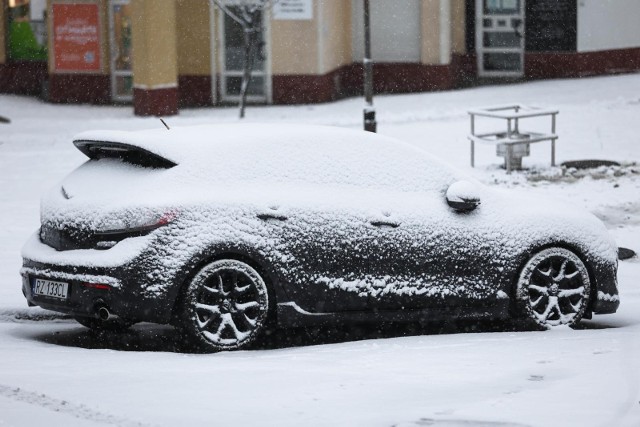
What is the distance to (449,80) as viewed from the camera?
3028 cm

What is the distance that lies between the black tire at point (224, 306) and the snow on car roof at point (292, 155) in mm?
658

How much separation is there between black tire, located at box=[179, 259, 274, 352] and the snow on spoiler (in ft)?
2.67

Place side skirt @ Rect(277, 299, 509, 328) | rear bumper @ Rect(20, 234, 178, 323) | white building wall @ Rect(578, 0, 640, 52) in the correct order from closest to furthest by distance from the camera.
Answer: rear bumper @ Rect(20, 234, 178, 323) → side skirt @ Rect(277, 299, 509, 328) → white building wall @ Rect(578, 0, 640, 52)

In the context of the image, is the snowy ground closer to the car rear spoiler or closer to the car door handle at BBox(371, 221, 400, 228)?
the car door handle at BBox(371, 221, 400, 228)

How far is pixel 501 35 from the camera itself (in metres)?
32.0

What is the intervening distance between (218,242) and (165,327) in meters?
1.62

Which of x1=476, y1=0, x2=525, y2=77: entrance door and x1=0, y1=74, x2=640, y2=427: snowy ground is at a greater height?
x1=476, y1=0, x2=525, y2=77: entrance door

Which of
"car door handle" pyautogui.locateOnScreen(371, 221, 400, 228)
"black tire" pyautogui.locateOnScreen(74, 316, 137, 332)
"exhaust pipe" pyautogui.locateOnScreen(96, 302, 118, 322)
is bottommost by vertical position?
"black tire" pyautogui.locateOnScreen(74, 316, 137, 332)

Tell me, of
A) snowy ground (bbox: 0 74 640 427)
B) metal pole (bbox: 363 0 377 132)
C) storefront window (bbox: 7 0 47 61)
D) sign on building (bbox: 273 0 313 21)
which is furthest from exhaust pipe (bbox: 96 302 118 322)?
storefront window (bbox: 7 0 47 61)

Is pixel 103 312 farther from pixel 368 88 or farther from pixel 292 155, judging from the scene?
pixel 368 88

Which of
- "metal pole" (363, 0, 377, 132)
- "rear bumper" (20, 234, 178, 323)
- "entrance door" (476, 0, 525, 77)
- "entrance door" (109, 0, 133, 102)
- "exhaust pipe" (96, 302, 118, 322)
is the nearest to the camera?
"rear bumper" (20, 234, 178, 323)

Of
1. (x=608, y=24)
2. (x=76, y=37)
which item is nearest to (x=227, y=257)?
(x=76, y=37)

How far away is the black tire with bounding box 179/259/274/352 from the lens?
858cm

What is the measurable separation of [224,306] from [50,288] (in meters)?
1.15
